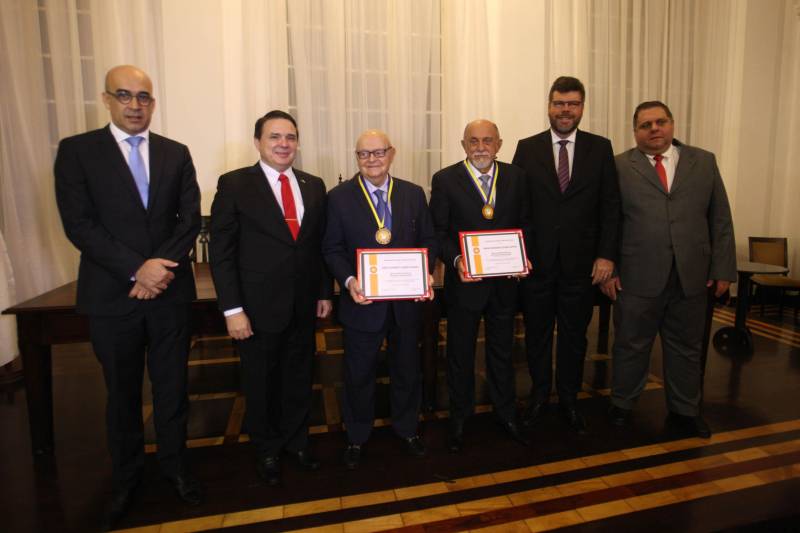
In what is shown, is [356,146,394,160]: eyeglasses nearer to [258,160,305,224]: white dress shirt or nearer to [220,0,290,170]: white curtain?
[258,160,305,224]: white dress shirt

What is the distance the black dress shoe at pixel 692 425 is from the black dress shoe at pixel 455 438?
1.25 meters

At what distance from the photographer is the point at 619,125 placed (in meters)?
5.49

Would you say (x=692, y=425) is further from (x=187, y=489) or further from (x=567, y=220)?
(x=187, y=489)

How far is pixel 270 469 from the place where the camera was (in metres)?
2.17

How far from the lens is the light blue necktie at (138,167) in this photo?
184 cm

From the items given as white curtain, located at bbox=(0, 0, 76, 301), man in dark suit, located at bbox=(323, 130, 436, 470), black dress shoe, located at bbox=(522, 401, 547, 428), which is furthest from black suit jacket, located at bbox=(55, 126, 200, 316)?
white curtain, located at bbox=(0, 0, 76, 301)

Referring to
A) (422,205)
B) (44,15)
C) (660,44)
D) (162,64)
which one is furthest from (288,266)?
(660,44)

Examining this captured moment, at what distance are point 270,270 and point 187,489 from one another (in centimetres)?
101

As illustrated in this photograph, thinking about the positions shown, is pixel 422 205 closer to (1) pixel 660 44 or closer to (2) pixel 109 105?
Answer: (2) pixel 109 105

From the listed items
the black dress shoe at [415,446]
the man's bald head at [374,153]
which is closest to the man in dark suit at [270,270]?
the man's bald head at [374,153]

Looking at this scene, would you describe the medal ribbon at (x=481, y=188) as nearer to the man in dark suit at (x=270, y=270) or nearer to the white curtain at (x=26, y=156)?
the man in dark suit at (x=270, y=270)

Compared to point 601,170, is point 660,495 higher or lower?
lower

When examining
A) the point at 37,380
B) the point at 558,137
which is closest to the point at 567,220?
the point at 558,137

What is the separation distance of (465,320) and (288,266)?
91cm
